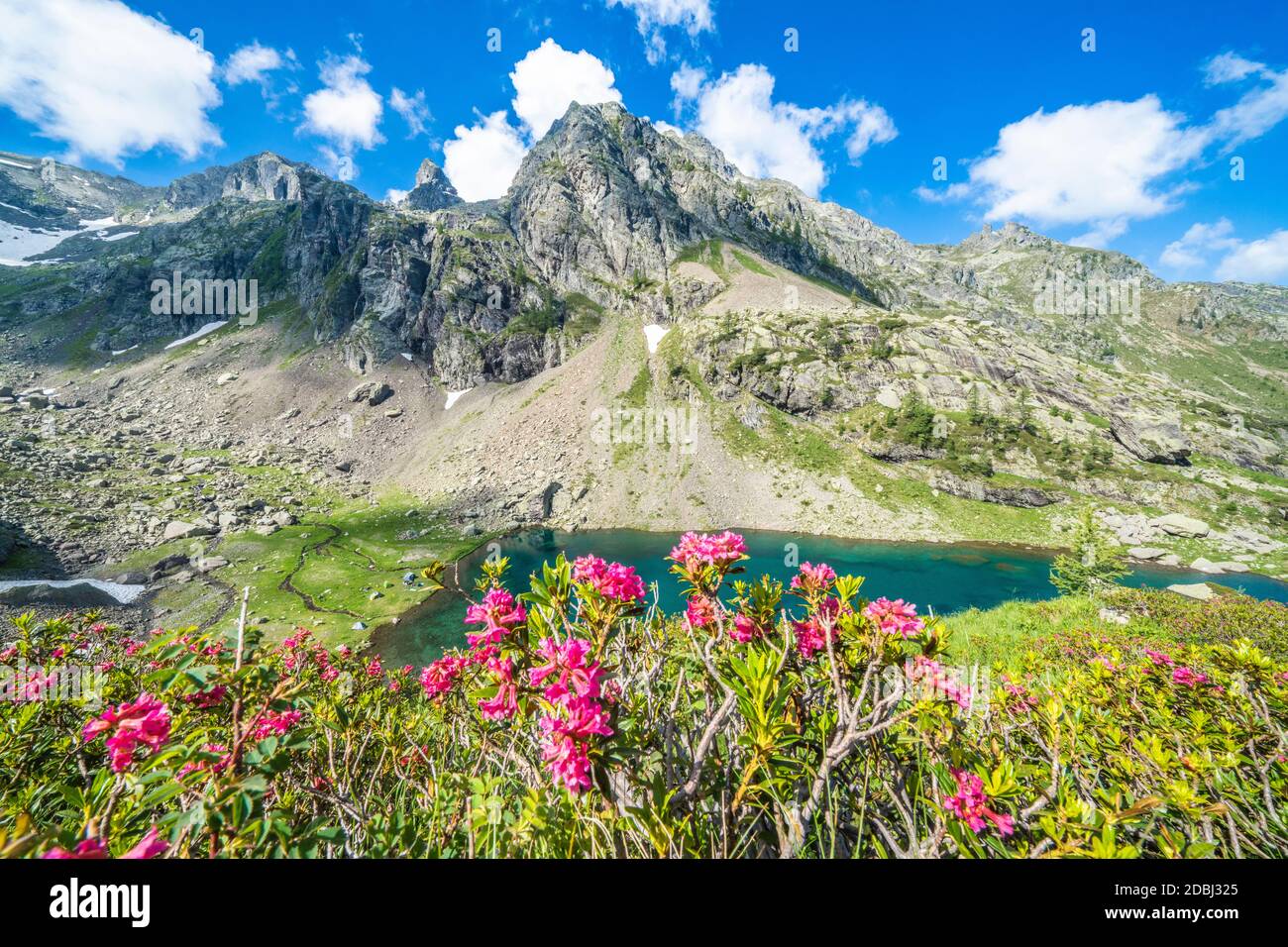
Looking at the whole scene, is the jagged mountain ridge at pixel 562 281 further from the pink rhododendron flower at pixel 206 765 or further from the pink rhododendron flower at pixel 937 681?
the pink rhododendron flower at pixel 206 765

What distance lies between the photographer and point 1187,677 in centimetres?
506

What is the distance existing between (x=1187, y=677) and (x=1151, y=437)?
11827 centimetres

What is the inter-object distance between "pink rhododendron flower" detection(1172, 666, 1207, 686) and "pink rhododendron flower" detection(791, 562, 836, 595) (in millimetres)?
4479

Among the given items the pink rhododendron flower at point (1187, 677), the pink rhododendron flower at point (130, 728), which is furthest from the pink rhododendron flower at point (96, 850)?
the pink rhododendron flower at point (1187, 677)

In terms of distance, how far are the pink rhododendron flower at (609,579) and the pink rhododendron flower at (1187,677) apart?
255 inches

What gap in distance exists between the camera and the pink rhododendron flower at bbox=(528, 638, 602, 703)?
7.71 feet

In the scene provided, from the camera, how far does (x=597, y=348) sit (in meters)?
118

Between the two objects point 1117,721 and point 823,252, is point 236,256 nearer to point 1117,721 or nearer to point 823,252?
point 823,252

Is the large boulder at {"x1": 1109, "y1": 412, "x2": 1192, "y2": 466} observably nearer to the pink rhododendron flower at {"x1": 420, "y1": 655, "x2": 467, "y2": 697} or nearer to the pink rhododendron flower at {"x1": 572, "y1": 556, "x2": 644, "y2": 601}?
the pink rhododendron flower at {"x1": 572, "y1": 556, "x2": 644, "y2": 601}

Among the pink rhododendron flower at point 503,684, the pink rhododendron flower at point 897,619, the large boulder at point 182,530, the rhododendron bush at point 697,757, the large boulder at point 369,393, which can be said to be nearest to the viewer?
the rhododendron bush at point 697,757

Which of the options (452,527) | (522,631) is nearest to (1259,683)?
(522,631)

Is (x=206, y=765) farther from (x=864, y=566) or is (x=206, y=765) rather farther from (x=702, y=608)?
(x=864, y=566)

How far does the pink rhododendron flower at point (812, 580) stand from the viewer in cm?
403

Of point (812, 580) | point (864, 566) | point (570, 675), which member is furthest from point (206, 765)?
point (864, 566)
